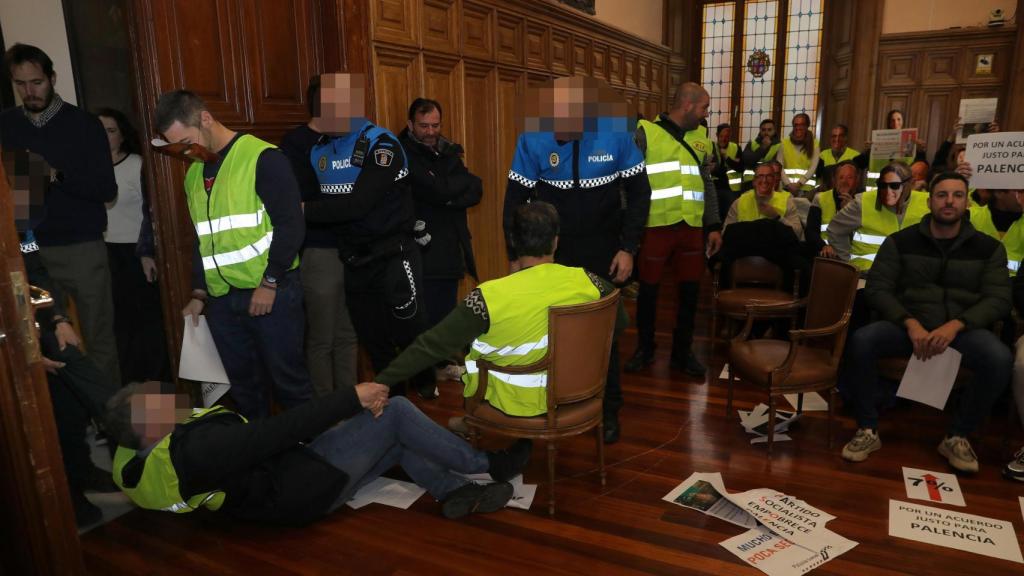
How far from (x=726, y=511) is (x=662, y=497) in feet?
0.83

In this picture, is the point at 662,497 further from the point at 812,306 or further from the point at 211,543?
the point at 211,543

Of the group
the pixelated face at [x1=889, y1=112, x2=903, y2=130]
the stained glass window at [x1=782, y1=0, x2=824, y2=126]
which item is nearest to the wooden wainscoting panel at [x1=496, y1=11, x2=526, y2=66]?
the pixelated face at [x1=889, y1=112, x2=903, y2=130]

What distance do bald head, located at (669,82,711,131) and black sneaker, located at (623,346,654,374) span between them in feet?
4.48

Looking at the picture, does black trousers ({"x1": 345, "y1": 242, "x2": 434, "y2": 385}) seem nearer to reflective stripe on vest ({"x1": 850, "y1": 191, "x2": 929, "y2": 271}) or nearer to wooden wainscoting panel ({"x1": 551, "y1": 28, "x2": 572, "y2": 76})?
reflective stripe on vest ({"x1": 850, "y1": 191, "x2": 929, "y2": 271})

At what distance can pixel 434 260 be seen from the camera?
3666mm

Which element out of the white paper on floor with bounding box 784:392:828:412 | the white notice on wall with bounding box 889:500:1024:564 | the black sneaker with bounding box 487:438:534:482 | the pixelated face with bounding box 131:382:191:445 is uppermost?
the pixelated face with bounding box 131:382:191:445

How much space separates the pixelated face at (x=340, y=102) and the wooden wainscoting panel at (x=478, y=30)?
169 centimetres

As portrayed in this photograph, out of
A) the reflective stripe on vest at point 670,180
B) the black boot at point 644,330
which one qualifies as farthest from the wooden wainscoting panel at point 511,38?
the black boot at point 644,330

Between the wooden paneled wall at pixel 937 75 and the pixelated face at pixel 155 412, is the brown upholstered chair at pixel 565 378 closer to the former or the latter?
the pixelated face at pixel 155 412

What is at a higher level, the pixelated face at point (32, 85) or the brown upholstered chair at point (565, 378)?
the pixelated face at point (32, 85)

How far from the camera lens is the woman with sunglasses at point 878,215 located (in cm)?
368

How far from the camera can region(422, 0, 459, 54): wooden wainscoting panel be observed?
4012 millimetres

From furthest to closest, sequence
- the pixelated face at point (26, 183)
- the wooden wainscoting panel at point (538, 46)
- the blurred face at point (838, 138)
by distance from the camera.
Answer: the blurred face at point (838, 138) < the wooden wainscoting panel at point (538, 46) < the pixelated face at point (26, 183)

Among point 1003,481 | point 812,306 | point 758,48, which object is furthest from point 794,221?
point 758,48
